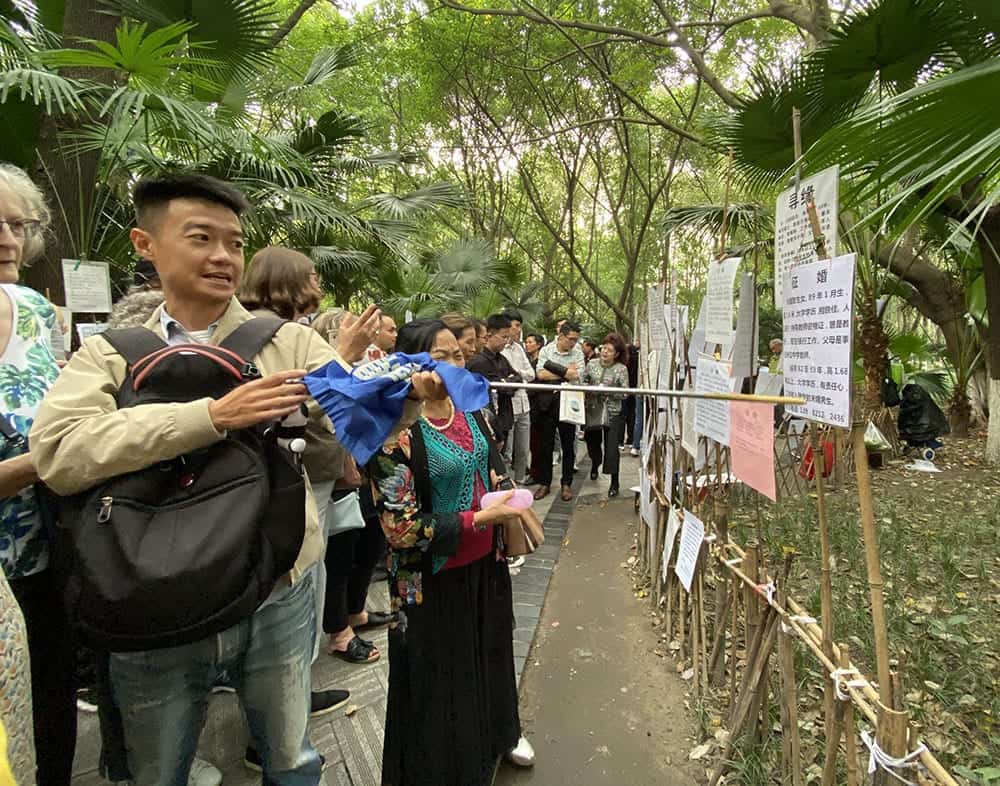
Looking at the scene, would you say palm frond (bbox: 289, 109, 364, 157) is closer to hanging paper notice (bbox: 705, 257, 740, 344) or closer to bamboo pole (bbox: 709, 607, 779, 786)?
hanging paper notice (bbox: 705, 257, 740, 344)

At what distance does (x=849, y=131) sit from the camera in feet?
4.75

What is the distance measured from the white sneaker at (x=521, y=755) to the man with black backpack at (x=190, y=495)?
3.21ft

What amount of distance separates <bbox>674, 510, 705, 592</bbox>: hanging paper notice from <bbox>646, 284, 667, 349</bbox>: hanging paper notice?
106 centimetres

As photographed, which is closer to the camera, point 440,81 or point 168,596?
point 168,596

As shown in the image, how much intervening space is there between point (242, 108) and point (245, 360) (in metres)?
4.31

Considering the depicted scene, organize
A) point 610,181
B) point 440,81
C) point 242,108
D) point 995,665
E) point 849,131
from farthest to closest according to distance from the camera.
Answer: point 610,181
point 440,81
point 242,108
point 995,665
point 849,131

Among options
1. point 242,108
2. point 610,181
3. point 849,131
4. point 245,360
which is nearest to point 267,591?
point 245,360

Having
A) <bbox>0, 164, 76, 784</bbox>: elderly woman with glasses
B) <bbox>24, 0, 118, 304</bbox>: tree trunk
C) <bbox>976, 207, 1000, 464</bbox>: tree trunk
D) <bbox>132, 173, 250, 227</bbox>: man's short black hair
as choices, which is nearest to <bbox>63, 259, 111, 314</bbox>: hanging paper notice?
<bbox>24, 0, 118, 304</bbox>: tree trunk

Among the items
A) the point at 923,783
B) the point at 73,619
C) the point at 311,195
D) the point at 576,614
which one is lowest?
the point at 576,614

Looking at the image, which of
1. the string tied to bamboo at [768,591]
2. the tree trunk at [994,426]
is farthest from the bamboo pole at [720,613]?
the tree trunk at [994,426]

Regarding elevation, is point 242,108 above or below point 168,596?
above

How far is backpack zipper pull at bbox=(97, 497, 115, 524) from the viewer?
977mm

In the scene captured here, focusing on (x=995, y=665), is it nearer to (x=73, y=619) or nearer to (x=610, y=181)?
(x=73, y=619)

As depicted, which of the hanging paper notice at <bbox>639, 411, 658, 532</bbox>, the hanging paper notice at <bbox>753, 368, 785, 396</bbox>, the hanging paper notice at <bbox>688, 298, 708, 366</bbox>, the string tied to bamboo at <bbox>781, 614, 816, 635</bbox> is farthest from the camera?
the hanging paper notice at <bbox>753, 368, 785, 396</bbox>
